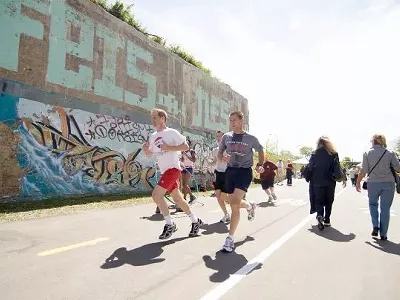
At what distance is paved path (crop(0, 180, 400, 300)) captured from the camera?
3.42 metres

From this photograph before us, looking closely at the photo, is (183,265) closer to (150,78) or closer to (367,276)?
(367,276)

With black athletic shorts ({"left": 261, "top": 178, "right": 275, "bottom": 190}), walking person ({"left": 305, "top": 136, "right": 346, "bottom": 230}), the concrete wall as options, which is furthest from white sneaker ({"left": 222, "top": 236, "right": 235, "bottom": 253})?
black athletic shorts ({"left": 261, "top": 178, "right": 275, "bottom": 190})

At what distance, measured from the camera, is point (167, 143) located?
5.82 meters

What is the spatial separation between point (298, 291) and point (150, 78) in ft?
46.2

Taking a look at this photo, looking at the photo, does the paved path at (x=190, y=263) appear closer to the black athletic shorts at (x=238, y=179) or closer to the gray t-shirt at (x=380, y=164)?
the black athletic shorts at (x=238, y=179)

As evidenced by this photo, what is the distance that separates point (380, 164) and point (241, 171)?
2713mm

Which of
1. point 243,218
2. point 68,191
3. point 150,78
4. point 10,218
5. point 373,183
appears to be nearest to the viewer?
point 373,183

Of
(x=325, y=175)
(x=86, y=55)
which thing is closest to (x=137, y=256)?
(x=325, y=175)

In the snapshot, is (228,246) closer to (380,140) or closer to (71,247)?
(71,247)

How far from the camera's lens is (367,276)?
4039 millimetres

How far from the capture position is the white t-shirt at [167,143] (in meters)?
5.83

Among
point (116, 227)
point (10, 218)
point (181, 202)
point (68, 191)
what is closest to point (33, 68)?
point (68, 191)

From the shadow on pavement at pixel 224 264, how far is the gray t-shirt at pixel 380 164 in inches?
123

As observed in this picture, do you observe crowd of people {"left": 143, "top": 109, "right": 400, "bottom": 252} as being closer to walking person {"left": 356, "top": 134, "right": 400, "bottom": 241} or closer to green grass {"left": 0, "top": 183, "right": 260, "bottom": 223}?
walking person {"left": 356, "top": 134, "right": 400, "bottom": 241}
